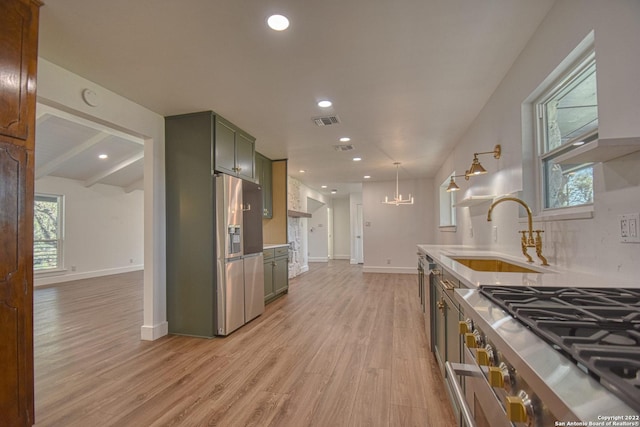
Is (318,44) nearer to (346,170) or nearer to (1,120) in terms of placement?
(1,120)

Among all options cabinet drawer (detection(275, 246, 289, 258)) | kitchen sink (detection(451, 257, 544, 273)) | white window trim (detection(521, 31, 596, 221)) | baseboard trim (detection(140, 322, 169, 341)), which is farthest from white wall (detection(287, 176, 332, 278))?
white window trim (detection(521, 31, 596, 221))

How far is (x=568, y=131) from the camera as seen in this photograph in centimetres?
185

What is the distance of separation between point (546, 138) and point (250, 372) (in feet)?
9.08

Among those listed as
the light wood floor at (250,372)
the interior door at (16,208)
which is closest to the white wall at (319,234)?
the light wood floor at (250,372)

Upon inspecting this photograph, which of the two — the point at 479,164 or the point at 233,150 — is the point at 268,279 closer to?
the point at 233,150

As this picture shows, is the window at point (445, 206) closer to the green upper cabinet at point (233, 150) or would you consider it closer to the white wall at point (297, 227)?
the white wall at point (297, 227)

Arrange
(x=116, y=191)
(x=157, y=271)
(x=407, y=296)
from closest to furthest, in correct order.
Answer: (x=157, y=271), (x=407, y=296), (x=116, y=191)

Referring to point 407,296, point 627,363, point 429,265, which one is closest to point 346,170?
point 407,296

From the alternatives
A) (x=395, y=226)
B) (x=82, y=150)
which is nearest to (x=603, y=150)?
(x=395, y=226)

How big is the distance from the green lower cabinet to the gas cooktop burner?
149 inches

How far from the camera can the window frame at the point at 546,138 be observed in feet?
5.27

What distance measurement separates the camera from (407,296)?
507 cm

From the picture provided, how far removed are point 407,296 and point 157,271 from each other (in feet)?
12.3

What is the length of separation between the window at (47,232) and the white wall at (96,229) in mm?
127
